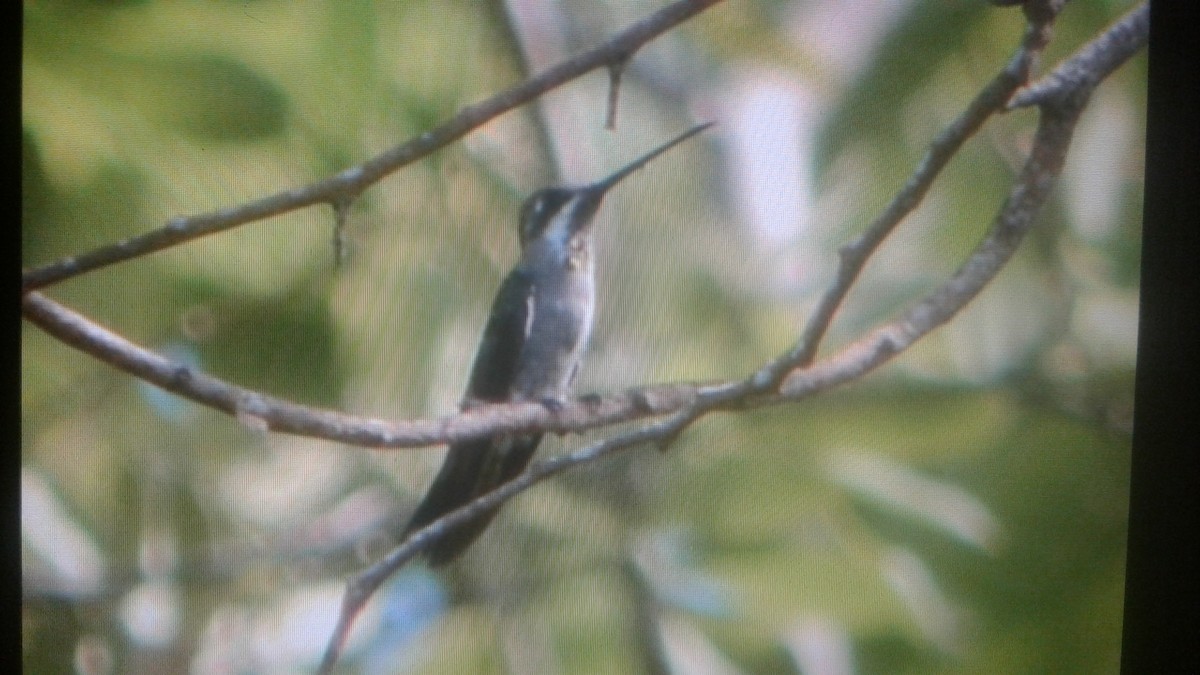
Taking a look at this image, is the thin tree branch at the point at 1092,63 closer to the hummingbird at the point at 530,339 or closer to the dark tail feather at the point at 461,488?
the hummingbird at the point at 530,339

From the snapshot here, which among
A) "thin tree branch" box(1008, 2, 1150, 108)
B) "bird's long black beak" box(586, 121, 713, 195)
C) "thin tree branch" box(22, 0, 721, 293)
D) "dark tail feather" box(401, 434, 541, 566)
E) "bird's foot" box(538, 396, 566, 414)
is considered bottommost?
"dark tail feather" box(401, 434, 541, 566)

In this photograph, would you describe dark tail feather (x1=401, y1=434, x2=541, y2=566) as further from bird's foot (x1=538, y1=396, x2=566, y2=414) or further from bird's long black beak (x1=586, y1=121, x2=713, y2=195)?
bird's long black beak (x1=586, y1=121, x2=713, y2=195)

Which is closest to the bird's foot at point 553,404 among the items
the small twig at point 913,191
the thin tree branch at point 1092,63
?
the small twig at point 913,191

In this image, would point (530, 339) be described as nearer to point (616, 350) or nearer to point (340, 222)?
point (616, 350)

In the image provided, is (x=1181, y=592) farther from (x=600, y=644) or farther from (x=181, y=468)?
(x=181, y=468)

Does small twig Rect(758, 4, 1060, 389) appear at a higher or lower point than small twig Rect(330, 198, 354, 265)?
lower

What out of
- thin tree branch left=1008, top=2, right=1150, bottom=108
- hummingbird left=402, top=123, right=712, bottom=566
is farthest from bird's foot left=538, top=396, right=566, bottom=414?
thin tree branch left=1008, top=2, right=1150, bottom=108

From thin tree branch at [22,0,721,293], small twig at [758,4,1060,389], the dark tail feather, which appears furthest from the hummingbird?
small twig at [758,4,1060,389]
